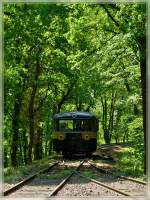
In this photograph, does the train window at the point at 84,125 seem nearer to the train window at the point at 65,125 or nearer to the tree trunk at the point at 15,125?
the train window at the point at 65,125

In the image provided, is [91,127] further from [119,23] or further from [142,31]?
[142,31]

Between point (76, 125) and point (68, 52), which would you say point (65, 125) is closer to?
point (76, 125)

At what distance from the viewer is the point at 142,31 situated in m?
18.0

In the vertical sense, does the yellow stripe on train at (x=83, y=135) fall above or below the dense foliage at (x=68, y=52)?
below

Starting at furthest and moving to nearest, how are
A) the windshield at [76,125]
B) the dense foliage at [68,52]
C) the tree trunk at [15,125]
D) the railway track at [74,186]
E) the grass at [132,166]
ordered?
the tree trunk at [15,125], the windshield at [76,125], the dense foliage at [68,52], the grass at [132,166], the railway track at [74,186]

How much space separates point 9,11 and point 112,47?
20.2ft

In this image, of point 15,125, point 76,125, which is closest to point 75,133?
point 76,125

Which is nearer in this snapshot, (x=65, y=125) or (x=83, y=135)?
(x=83, y=135)

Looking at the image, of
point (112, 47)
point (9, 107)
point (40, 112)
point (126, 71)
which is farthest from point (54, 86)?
point (112, 47)

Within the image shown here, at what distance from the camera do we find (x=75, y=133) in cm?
3234

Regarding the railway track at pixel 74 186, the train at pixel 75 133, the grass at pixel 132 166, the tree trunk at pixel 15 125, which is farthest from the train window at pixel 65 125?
the railway track at pixel 74 186

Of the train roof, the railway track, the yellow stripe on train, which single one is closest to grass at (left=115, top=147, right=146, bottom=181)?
the railway track

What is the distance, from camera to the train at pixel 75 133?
32.4m

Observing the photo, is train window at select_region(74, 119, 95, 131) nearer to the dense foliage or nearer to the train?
the train
